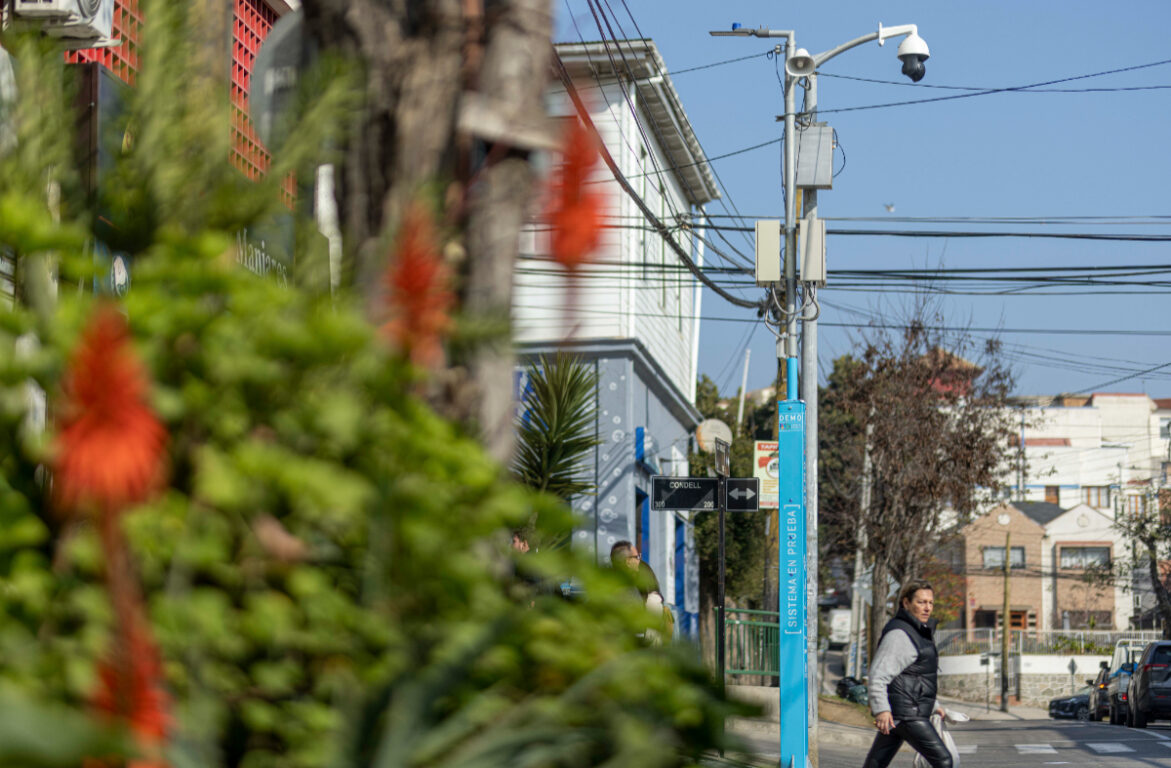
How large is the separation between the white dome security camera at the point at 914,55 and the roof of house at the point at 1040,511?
6909 centimetres

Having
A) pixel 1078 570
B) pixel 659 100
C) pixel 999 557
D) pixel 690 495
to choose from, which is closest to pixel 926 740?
pixel 690 495

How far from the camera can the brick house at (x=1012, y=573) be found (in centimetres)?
8169

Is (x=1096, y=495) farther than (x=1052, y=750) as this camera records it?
Yes

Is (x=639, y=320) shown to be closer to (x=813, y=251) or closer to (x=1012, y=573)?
(x=813, y=251)

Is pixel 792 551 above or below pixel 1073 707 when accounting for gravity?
above

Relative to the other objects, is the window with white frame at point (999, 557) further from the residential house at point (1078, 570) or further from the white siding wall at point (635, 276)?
the white siding wall at point (635, 276)

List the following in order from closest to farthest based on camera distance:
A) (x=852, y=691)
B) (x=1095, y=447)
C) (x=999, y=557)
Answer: (x=852, y=691) < (x=999, y=557) < (x=1095, y=447)

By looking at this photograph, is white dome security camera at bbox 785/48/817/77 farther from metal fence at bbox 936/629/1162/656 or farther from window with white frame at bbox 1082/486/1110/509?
window with white frame at bbox 1082/486/1110/509

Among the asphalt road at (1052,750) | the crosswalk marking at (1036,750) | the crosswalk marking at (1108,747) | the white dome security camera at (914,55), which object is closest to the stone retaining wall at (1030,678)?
the asphalt road at (1052,750)

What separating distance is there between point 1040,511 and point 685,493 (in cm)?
7833

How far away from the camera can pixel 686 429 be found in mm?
30281

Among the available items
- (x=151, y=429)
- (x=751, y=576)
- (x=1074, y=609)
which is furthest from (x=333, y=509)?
(x=1074, y=609)

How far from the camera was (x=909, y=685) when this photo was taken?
32.6ft

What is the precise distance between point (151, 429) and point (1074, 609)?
86599 mm
